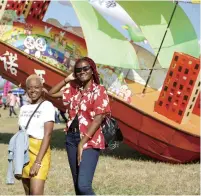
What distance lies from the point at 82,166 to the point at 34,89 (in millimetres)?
767

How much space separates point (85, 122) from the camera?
13.2ft

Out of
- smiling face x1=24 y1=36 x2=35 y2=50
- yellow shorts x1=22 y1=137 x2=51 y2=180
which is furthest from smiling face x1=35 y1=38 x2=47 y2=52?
yellow shorts x1=22 y1=137 x2=51 y2=180

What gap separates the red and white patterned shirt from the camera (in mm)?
3961

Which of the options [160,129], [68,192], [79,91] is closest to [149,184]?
[68,192]

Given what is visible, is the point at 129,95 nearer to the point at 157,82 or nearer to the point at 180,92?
the point at 180,92

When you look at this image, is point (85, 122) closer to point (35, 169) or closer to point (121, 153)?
point (35, 169)

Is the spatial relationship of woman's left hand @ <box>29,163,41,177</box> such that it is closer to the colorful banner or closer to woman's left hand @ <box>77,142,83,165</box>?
woman's left hand @ <box>77,142,83,165</box>

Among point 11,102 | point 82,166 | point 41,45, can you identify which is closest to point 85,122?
point 82,166

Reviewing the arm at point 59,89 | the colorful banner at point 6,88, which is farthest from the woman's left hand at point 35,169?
the colorful banner at point 6,88

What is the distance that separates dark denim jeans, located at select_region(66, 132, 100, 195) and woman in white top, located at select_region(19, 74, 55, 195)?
224mm

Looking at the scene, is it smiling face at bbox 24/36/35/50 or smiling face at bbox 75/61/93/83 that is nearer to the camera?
smiling face at bbox 75/61/93/83

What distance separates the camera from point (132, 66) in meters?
9.20

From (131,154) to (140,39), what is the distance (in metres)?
2.57

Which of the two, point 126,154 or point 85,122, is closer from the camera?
point 85,122
